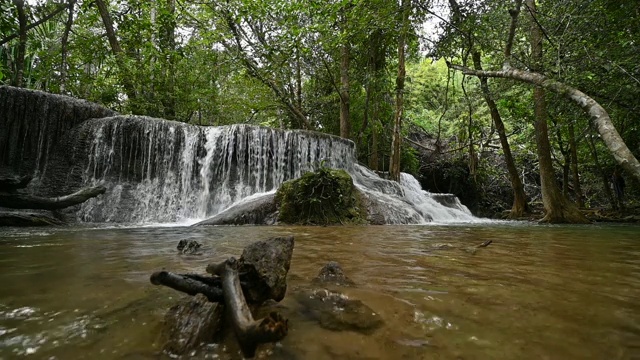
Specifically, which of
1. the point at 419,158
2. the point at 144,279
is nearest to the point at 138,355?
the point at 144,279

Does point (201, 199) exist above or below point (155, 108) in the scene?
below

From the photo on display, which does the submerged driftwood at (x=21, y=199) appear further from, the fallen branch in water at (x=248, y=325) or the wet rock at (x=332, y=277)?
the fallen branch in water at (x=248, y=325)

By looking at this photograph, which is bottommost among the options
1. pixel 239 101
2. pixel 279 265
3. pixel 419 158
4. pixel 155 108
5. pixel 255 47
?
pixel 279 265

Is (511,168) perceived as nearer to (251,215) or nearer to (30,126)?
(251,215)

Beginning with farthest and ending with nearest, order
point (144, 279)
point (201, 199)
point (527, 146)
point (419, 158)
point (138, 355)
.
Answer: point (419, 158) < point (527, 146) < point (201, 199) < point (144, 279) < point (138, 355)

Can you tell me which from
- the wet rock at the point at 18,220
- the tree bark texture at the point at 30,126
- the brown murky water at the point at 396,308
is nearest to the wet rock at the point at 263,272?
the brown murky water at the point at 396,308

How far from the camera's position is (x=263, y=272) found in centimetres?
136

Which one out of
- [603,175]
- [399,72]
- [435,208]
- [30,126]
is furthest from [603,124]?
[30,126]

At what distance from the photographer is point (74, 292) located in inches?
62.0

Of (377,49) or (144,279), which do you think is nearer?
(144,279)

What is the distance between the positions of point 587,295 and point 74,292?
8.00ft

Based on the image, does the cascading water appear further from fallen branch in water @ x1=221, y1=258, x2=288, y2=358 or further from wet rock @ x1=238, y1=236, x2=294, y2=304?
fallen branch in water @ x1=221, y1=258, x2=288, y2=358

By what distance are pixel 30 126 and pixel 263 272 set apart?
11.1m

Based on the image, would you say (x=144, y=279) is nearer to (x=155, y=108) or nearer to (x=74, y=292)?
(x=74, y=292)
